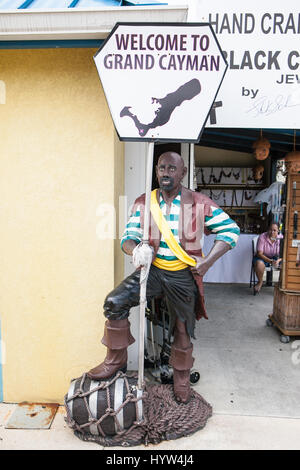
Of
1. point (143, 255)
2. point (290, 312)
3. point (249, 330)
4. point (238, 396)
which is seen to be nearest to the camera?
point (143, 255)

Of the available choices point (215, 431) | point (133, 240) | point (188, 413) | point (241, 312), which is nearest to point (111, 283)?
point (133, 240)

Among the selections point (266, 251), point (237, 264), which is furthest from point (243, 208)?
point (266, 251)

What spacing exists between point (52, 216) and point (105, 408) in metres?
1.60

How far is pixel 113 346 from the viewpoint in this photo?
2.76 meters

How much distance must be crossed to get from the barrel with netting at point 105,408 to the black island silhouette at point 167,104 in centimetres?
189

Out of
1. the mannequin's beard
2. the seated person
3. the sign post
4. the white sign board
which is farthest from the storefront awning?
the seated person

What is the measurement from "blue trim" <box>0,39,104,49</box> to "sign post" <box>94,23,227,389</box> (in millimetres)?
546

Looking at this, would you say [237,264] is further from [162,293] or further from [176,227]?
[176,227]

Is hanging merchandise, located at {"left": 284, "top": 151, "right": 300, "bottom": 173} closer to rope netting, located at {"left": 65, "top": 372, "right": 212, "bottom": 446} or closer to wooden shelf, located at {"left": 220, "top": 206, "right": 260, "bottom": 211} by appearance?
rope netting, located at {"left": 65, "top": 372, "right": 212, "bottom": 446}

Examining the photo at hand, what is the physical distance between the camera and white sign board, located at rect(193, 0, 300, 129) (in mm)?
3084

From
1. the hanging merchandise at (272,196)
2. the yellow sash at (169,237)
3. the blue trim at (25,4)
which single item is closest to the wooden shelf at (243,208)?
the hanging merchandise at (272,196)

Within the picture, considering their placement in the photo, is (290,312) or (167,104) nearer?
(167,104)

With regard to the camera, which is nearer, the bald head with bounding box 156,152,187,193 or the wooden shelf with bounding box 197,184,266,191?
the bald head with bounding box 156,152,187,193
